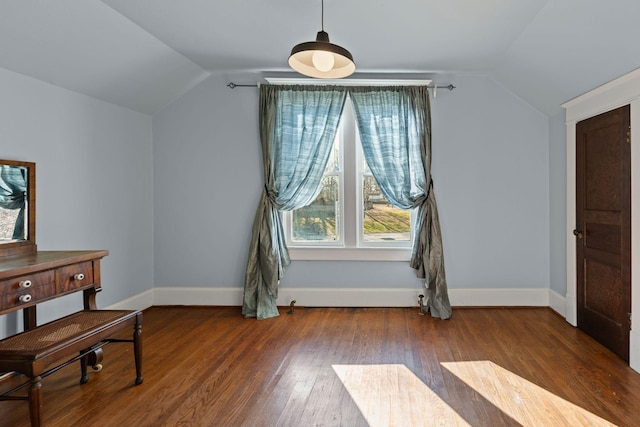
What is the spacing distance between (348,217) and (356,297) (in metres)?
0.90

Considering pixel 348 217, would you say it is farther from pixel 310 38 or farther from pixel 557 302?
pixel 557 302

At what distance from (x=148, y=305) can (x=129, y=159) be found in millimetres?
1646

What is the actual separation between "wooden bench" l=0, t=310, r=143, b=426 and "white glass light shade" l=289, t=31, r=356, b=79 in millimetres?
1942

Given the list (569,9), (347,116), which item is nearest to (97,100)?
(347,116)

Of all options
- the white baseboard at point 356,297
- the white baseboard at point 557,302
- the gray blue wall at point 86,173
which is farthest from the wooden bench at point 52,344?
the white baseboard at point 557,302

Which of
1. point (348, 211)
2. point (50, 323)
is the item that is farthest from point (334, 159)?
point (50, 323)

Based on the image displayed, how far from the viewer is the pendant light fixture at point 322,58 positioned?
2.22 m

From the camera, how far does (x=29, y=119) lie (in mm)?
3084

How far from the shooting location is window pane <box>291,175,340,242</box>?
461cm

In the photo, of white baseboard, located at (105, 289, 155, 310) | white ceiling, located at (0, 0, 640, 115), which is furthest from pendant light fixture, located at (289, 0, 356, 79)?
white baseboard, located at (105, 289, 155, 310)

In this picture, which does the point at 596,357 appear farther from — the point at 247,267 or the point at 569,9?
the point at 247,267

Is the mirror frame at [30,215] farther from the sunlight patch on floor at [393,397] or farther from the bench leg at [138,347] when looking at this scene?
the sunlight patch on floor at [393,397]

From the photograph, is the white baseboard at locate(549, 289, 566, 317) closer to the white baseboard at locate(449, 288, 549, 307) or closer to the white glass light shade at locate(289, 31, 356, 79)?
the white baseboard at locate(449, 288, 549, 307)

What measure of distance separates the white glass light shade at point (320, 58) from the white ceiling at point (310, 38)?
0.76 metres
